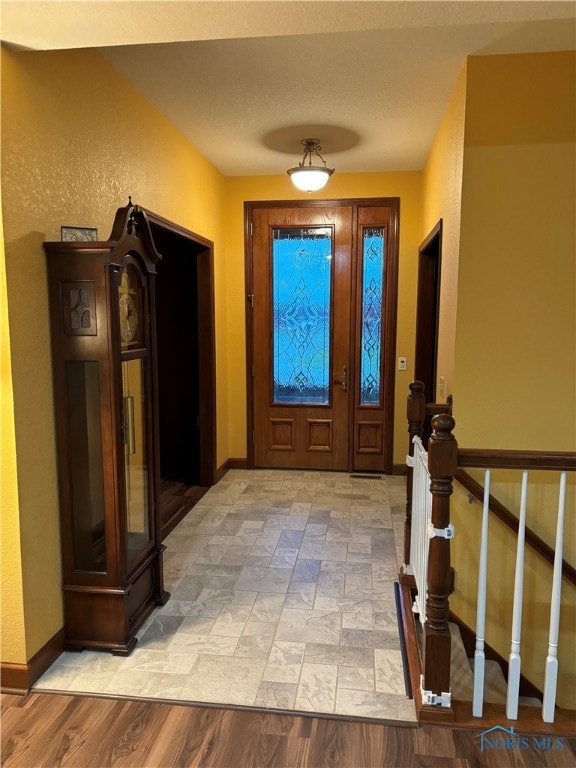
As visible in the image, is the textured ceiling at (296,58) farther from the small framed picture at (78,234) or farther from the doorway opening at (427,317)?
the doorway opening at (427,317)

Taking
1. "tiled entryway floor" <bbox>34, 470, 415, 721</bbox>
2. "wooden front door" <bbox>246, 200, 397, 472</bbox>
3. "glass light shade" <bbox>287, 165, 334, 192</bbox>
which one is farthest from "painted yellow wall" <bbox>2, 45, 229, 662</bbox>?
"wooden front door" <bbox>246, 200, 397, 472</bbox>

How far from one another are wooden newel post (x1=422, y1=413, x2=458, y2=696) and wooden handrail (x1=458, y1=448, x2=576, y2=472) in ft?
0.36

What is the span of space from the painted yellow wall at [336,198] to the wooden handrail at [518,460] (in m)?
3.08

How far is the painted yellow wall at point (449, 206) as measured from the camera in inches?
112

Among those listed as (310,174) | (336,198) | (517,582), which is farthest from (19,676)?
(336,198)

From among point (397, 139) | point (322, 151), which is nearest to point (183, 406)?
point (322, 151)

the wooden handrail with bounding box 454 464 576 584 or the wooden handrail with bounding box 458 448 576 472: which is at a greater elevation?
the wooden handrail with bounding box 458 448 576 472

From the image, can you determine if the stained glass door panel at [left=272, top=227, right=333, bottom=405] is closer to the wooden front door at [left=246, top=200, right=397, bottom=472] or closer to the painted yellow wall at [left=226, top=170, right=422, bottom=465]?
the wooden front door at [left=246, top=200, right=397, bottom=472]

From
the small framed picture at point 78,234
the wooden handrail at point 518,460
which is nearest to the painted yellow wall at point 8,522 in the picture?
the small framed picture at point 78,234

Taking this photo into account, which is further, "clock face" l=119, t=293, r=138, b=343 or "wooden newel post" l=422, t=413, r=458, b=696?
"clock face" l=119, t=293, r=138, b=343

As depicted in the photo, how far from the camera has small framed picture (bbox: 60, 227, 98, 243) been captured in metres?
2.32

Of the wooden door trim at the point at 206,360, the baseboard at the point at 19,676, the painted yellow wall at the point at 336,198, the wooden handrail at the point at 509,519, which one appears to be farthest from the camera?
the painted yellow wall at the point at 336,198

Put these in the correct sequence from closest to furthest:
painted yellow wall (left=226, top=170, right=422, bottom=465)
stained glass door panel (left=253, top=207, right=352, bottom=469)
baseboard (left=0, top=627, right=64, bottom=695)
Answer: baseboard (left=0, top=627, right=64, bottom=695) < painted yellow wall (left=226, top=170, right=422, bottom=465) < stained glass door panel (left=253, top=207, right=352, bottom=469)

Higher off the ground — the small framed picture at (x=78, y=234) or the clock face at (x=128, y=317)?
the small framed picture at (x=78, y=234)
